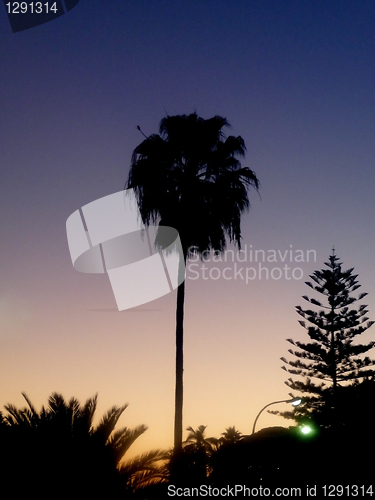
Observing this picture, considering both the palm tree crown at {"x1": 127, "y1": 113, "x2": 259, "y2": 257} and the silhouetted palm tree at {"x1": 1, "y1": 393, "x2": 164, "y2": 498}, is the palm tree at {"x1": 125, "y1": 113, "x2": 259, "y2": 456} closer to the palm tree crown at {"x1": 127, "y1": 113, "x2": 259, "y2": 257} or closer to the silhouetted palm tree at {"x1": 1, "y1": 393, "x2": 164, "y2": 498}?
the palm tree crown at {"x1": 127, "y1": 113, "x2": 259, "y2": 257}

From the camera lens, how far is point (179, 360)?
581 inches

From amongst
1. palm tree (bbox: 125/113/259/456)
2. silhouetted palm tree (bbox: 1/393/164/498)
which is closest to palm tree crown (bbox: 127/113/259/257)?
palm tree (bbox: 125/113/259/456)

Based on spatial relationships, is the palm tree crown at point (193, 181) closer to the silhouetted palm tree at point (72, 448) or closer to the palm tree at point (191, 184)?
the palm tree at point (191, 184)

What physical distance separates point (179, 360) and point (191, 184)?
558cm

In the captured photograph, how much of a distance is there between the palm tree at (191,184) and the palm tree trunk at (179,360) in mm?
29

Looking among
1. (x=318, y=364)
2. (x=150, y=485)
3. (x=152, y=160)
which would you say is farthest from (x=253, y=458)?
(x=318, y=364)

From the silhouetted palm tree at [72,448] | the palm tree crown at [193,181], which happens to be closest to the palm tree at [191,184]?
the palm tree crown at [193,181]

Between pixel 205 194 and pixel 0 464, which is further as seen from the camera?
pixel 205 194

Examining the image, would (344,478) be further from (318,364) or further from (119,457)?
(318,364)

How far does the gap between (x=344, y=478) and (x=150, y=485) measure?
19.5 feet

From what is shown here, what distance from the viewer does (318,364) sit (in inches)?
1499

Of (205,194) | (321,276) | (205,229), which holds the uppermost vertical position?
(321,276)

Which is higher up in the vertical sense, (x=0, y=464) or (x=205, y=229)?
(x=205, y=229)

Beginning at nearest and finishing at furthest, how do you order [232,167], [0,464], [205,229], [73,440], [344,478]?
[0,464] → [73,440] → [344,478] → [205,229] → [232,167]
